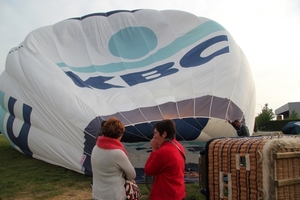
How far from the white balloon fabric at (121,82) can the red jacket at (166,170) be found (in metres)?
2.41

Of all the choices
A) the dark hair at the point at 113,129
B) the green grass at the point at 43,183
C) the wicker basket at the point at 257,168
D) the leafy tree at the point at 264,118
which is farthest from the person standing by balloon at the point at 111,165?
the leafy tree at the point at 264,118

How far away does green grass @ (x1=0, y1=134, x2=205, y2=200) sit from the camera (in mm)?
3660

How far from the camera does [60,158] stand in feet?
15.5

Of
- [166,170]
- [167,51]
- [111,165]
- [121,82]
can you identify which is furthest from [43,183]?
[167,51]

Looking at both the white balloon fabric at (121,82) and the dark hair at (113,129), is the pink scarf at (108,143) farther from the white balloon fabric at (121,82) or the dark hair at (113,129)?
the white balloon fabric at (121,82)

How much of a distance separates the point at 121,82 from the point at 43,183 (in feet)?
7.04

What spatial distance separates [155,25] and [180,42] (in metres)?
0.73

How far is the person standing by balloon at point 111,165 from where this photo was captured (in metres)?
1.86

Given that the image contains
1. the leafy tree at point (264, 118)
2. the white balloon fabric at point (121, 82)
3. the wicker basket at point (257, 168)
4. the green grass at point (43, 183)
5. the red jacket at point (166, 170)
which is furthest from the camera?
the leafy tree at point (264, 118)

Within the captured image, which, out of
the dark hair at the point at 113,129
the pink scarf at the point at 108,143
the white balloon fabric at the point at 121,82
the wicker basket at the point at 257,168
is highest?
the white balloon fabric at the point at 121,82

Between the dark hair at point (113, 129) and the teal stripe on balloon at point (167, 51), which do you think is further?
the teal stripe on balloon at point (167, 51)

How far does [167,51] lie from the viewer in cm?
629

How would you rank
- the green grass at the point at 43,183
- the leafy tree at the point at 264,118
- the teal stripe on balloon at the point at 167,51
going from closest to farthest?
1. the green grass at the point at 43,183
2. the teal stripe on balloon at the point at 167,51
3. the leafy tree at the point at 264,118

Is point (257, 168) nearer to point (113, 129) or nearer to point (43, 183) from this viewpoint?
point (113, 129)
